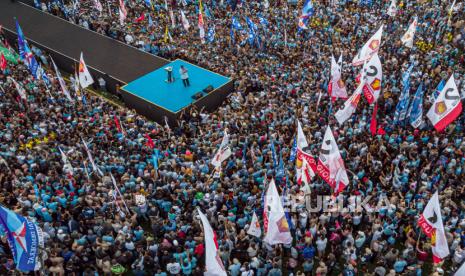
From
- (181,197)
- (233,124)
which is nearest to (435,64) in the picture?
(233,124)

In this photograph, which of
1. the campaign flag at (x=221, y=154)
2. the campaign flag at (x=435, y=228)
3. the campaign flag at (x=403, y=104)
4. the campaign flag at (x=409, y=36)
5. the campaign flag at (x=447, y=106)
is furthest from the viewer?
the campaign flag at (x=409, y=36)

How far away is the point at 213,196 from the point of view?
16172mm

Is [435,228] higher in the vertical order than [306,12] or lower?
lower

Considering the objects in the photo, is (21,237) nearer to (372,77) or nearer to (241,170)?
(241,170)

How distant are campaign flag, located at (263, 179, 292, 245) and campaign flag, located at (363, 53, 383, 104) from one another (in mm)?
8368

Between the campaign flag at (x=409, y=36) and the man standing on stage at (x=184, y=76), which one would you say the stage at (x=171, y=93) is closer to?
the man standing on stage at (x=184, y=76)

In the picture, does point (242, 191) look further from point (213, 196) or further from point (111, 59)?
point (111, 59)

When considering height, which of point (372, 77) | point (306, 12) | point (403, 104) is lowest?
point (403, 104)

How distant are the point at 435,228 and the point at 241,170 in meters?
7.00

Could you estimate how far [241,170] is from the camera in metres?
17.2

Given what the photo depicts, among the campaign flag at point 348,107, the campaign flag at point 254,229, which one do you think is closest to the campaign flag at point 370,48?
the campaign flag at point 348,107

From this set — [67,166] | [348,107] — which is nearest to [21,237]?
[67,166]

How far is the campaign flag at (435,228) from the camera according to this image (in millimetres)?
12750

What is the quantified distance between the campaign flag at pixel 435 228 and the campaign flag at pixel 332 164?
2737 millimetres
